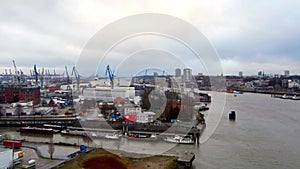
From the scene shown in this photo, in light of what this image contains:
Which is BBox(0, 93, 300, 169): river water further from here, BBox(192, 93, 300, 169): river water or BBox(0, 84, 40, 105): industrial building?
BBox(0, 84, 40, 105): industrial building

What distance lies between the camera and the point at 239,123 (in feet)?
19.4

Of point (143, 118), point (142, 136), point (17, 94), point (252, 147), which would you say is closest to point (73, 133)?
point (142, 136)

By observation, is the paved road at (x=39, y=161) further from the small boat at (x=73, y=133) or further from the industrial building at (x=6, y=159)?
the small boat at (x=73, y=133)

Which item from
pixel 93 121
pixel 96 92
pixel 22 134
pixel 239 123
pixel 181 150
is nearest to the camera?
pixel 181 150

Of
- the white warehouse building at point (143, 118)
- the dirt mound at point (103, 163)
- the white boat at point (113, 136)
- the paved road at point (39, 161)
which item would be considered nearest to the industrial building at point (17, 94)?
the white warehouse building at point (143, 118)

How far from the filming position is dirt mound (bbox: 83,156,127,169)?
270 cm

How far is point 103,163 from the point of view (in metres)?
2.78

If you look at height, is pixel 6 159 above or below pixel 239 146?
above

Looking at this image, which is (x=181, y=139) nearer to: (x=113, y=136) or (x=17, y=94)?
(x=113, y=136)

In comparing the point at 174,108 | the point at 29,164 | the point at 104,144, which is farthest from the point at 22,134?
the point at 174,108

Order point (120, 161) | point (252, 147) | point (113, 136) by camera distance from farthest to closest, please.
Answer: point (113, 136)
point (252, 147)
point (120, 161)

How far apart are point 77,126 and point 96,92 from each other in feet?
15.4

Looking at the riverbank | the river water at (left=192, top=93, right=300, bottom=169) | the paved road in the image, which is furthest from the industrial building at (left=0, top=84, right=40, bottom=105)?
the river water at (left=192, top=93, right=300, bottom=169)

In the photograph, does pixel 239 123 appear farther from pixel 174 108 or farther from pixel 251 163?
pixel 251 163
